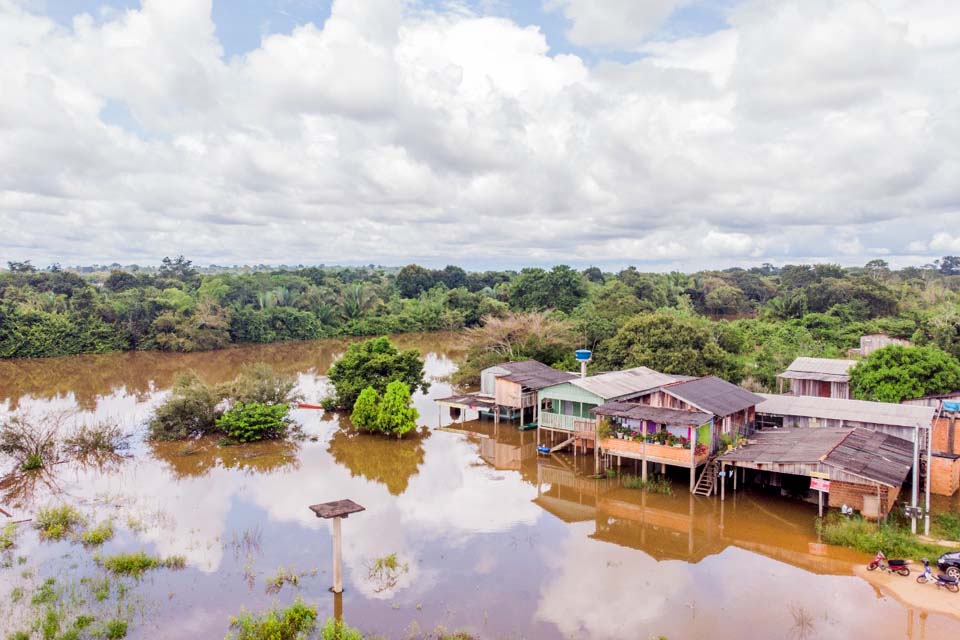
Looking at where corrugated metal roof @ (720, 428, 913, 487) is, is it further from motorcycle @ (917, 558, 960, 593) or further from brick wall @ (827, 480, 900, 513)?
motorcycle @ (917, 558, 960, 593)

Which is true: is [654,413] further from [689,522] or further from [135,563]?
[135,563]

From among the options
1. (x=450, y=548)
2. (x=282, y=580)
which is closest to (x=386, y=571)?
(x=450, y=548)

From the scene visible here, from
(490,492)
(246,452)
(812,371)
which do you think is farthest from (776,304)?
(246,452)

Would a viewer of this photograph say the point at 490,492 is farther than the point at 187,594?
Yes

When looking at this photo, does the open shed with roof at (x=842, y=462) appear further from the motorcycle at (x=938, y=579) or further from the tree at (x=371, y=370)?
the tree at (x=371, y=370)

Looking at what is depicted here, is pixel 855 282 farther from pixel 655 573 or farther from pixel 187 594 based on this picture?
pixel 187 594

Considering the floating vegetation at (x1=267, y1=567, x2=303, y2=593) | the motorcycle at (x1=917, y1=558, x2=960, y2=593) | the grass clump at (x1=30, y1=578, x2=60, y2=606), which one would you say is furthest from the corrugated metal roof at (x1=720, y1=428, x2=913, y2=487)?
the grass clump at (x1=30, y1=578, x2=60, y2=606)
